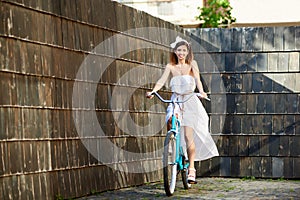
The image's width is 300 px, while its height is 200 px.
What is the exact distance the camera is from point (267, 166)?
8273 millimetres

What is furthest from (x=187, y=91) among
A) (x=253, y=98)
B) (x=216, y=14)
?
(x=216, y=14)

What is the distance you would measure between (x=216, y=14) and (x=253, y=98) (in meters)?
7.85

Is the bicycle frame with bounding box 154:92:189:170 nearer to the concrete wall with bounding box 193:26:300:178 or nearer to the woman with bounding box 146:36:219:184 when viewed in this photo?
the woman with bounding box 146:36:219:184

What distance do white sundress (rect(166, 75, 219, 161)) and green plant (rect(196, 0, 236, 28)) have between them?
879cm

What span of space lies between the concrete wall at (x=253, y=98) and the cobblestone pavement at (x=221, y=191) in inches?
17.8

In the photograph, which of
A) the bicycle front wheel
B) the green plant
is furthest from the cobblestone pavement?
the green plant

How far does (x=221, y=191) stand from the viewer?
673 cm

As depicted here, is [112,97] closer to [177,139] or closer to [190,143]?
[177,139]

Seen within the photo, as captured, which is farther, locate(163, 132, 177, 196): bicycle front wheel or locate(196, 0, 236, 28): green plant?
locate(196, 0, 236, 28): green plant

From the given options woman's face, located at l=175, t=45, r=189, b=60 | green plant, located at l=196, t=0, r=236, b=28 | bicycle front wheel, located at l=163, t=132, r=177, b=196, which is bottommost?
bicycle front wheel, located at l=163, t=132, r=177, b=196

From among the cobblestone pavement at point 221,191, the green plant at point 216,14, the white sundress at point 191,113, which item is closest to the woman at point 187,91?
the white sundress at point 191,113

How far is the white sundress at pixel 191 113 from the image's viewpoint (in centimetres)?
691

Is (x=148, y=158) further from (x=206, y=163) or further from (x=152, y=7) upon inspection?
(x=152, y=7)

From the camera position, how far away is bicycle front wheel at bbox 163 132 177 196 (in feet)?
20.0
